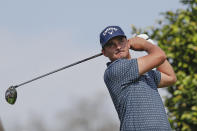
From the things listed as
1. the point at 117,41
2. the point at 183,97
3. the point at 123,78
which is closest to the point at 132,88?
the point at 123,78

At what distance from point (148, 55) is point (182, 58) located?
5636 millimetres

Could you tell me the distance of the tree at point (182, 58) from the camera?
9.83 m

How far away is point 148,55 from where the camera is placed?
4824 millimetres

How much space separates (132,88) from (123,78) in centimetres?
14

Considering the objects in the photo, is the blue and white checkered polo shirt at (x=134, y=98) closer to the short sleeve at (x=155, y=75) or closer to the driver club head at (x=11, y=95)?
the short sleeve at (x=155, y=75)

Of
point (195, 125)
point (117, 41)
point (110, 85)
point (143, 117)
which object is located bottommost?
point (195, 125)

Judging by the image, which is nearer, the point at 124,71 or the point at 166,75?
the point at 124,71

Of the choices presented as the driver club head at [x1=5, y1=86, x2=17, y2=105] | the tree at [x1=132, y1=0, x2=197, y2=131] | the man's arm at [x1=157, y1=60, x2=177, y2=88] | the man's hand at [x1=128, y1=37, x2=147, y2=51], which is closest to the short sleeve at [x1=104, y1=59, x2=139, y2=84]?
the man's hand at [x1=128, y1=37, x2=147, y2=51]

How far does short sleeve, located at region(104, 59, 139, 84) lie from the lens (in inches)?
→ 184

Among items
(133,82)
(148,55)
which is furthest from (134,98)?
(148,55)

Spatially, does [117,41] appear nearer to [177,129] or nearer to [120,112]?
[120,112]

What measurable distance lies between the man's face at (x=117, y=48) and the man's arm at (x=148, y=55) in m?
0.13

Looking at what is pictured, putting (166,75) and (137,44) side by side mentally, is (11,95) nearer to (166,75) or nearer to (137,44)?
(166,75)

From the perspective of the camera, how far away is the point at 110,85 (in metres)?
4.80
